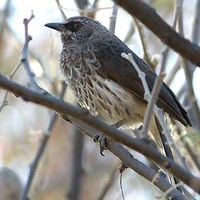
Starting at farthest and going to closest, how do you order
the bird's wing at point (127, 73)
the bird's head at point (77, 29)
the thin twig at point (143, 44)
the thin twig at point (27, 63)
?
the bird's head at point (77, 29) < the thin twig at point (143, 44) < the bird's wing at point (127, 73) < the thin twig at point (27, 63)

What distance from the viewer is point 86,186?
26.3ft

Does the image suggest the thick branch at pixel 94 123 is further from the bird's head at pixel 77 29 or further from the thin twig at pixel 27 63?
the bird's head at pixel 77 29

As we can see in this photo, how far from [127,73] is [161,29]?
98.3 inches

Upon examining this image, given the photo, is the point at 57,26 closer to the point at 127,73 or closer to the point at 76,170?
the point at 127,73

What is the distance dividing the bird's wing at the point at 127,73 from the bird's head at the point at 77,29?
0.89 feet

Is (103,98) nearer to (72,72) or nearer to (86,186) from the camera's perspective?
(72,72)

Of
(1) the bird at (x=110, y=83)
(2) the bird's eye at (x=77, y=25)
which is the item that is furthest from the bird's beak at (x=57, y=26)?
(1) the bird at (x=110, y=83)

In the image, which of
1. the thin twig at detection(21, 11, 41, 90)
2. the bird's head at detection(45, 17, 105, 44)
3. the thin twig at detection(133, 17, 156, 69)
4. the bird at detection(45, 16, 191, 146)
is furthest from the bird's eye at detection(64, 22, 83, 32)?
the thin twig at detection(21, 11, 41, 90)

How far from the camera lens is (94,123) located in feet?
7.91

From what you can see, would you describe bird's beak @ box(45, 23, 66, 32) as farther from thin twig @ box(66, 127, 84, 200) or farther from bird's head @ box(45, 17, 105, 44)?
thin twig @ box(66, 127, 84, 200)

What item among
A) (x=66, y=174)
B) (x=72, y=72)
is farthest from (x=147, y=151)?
(x=66, y=174)

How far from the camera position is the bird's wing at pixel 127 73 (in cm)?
450

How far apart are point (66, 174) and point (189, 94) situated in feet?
11.2

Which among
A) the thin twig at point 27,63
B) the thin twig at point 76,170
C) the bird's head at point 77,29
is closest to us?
the thin twig at point 27,63
